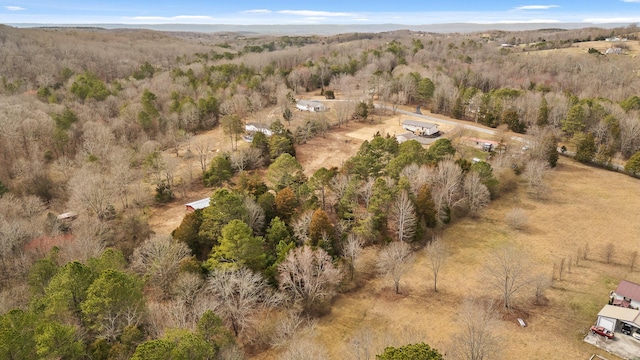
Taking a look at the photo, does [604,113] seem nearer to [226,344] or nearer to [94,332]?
[226,344]

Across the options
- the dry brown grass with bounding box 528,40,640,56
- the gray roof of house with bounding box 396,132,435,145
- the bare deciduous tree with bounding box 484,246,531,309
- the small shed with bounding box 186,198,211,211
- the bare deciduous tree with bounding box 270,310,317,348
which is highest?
the dry brown grass with bounding box 528,40,640,56

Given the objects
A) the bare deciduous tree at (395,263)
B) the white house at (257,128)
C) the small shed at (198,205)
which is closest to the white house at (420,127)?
the white house at (257,128)

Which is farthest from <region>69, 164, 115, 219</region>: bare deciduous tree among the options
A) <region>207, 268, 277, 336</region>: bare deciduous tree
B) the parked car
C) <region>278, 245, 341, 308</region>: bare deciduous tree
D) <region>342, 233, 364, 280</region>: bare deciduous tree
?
the parked car

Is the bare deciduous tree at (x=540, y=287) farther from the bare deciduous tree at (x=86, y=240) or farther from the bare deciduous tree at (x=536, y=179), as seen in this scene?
the bare deciduous tree at (x=86, y=240)

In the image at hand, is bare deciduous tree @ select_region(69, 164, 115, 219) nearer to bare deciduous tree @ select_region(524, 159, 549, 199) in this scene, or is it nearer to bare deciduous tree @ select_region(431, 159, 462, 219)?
bare deciduous tree @ select_region(431, 159, 462, 219)

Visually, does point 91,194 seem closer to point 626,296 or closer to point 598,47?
point 626,296

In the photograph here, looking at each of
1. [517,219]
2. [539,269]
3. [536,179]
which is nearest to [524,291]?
[539,269]
